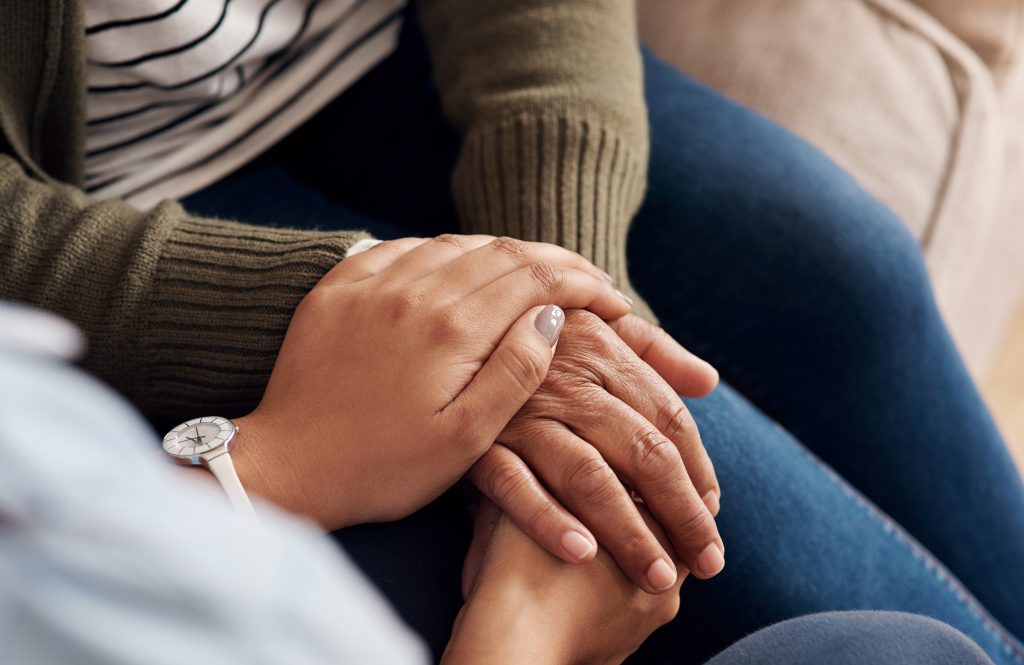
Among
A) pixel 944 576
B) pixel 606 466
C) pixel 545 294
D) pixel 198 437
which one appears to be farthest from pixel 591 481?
pixel 944 576

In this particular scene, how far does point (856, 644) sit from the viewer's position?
0.42 meters

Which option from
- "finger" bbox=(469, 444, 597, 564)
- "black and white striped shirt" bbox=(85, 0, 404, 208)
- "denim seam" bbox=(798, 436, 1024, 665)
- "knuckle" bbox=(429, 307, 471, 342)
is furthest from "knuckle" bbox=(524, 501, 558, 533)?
"black and white striped shirt" bbox=(85, 0, 404, 208)

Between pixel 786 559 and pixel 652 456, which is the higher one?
pixel 652 456

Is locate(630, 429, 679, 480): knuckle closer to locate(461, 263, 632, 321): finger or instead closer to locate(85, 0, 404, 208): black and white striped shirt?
locate(461, 263, 632, 321): finger

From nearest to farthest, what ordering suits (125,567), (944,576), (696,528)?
(125,567) → (696,528) → (944,576)

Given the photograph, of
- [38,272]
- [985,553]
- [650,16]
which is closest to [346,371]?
[38,272]

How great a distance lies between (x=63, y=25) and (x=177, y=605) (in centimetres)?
49

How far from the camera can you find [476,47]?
746mm

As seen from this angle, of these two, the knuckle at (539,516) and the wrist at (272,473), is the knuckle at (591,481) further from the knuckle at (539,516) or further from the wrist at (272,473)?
the wrist at (272,473)

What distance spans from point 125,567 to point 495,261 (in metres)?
0.36

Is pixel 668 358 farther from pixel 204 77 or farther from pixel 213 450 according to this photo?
pixel 204 77

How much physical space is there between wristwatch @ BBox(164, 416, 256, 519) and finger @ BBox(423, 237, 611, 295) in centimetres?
15

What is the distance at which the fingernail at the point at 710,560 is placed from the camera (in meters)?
0.53

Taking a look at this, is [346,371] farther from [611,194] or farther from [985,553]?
[985,553]
